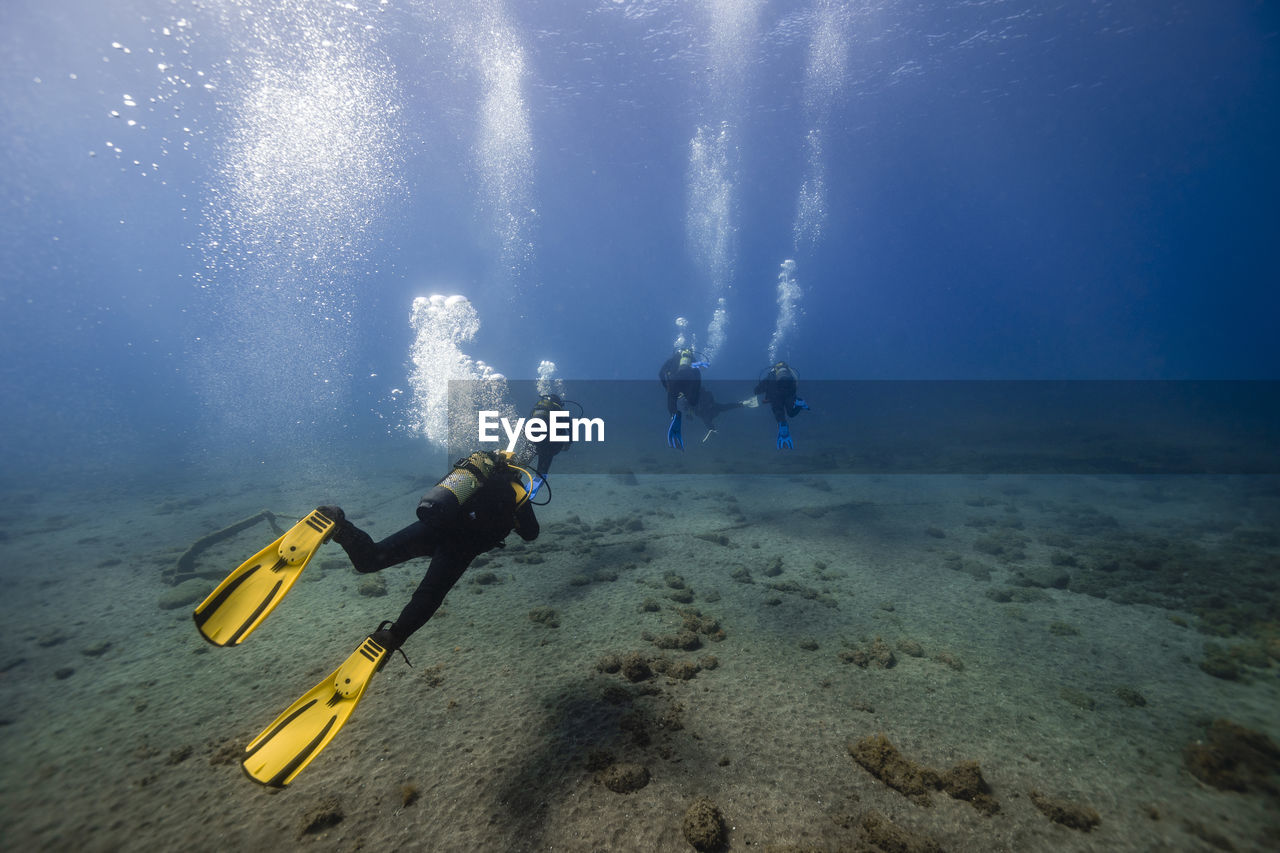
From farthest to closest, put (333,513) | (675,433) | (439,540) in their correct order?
1. (675,433)
2. (439,540)
3. (333,513)

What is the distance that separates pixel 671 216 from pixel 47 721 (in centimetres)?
8898

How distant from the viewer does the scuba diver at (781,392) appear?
1218 cm

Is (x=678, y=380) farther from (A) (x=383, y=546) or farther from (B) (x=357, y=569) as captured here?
(B) (x=357, y=569)

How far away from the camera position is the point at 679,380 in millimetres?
13070

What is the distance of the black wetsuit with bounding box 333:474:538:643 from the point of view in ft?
12.5

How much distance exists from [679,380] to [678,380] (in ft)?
0.10

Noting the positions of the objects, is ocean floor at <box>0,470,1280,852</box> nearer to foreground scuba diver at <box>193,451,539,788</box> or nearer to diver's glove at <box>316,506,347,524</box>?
foreground scuba diver at <box>193,451,539,788</box>

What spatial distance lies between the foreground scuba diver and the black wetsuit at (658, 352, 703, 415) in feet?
28.8

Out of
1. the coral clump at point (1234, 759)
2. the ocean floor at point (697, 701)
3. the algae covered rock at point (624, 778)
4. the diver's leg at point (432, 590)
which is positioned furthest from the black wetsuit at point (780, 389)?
the algae covered rock at point (624, 778)

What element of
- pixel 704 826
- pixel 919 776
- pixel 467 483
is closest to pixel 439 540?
pixel 467 483

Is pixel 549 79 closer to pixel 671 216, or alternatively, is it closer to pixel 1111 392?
pixel 671 216

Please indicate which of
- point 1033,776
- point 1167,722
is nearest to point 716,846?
point 1033,776

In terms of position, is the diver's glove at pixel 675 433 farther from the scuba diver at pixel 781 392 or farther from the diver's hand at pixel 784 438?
the diver's hand at pixel 784 438

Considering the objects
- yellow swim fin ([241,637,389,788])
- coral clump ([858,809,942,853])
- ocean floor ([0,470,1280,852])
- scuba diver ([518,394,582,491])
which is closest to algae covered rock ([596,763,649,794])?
ocean floor ([0,470,1280,852])
